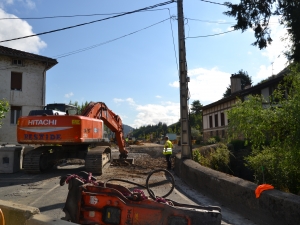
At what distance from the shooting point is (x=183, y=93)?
41.9 ft

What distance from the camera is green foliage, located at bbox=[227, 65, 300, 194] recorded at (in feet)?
21.7

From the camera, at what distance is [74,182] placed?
5.04m

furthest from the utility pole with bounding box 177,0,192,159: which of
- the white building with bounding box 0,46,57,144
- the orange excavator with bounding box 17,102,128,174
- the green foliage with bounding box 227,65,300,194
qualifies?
the white building with bounding box 0,46,57,144

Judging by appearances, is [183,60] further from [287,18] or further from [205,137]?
[205,137]

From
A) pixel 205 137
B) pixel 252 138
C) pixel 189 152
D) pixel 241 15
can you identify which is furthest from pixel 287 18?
pixel 205 137

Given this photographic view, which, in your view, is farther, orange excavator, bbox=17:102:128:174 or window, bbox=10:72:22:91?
window, bbox=10:72:22:91

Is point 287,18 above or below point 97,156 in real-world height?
above

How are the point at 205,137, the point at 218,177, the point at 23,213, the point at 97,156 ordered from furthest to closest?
the point at 205,137, the point at 97,156, the point at 218,177, the point at 23,213

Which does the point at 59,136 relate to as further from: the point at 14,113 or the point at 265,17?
the point at 14,113

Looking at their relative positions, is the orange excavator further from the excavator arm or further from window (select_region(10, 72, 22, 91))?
window (select_region(10, 72, 22, 91))

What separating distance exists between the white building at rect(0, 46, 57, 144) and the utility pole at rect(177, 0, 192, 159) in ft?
58.9

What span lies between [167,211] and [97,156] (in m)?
8.06

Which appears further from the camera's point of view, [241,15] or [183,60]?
[183,60]

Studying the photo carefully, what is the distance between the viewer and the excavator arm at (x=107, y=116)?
13539 millimetres
